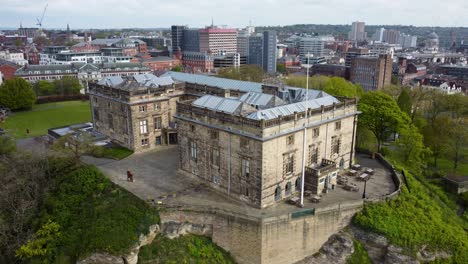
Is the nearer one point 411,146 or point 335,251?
point 335,251

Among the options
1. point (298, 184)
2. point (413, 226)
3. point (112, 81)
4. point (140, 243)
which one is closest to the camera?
point (140, 243)

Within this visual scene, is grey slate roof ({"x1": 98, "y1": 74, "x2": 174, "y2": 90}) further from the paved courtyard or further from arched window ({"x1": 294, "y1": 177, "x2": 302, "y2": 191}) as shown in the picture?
arched window ({"x1": 294, "y1": 177, "x2": 302, "y2": 191})

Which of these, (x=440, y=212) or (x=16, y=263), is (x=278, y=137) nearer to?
(x=440, y=212)

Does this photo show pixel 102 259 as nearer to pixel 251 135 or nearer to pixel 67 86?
pixel 251 135

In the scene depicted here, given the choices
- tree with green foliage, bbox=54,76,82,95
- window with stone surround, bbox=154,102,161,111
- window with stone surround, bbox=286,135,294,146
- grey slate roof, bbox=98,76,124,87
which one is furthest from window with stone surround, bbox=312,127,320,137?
tree with green foliage, bbox=54,76,82,95

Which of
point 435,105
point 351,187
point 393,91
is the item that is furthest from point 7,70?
point 435,105
